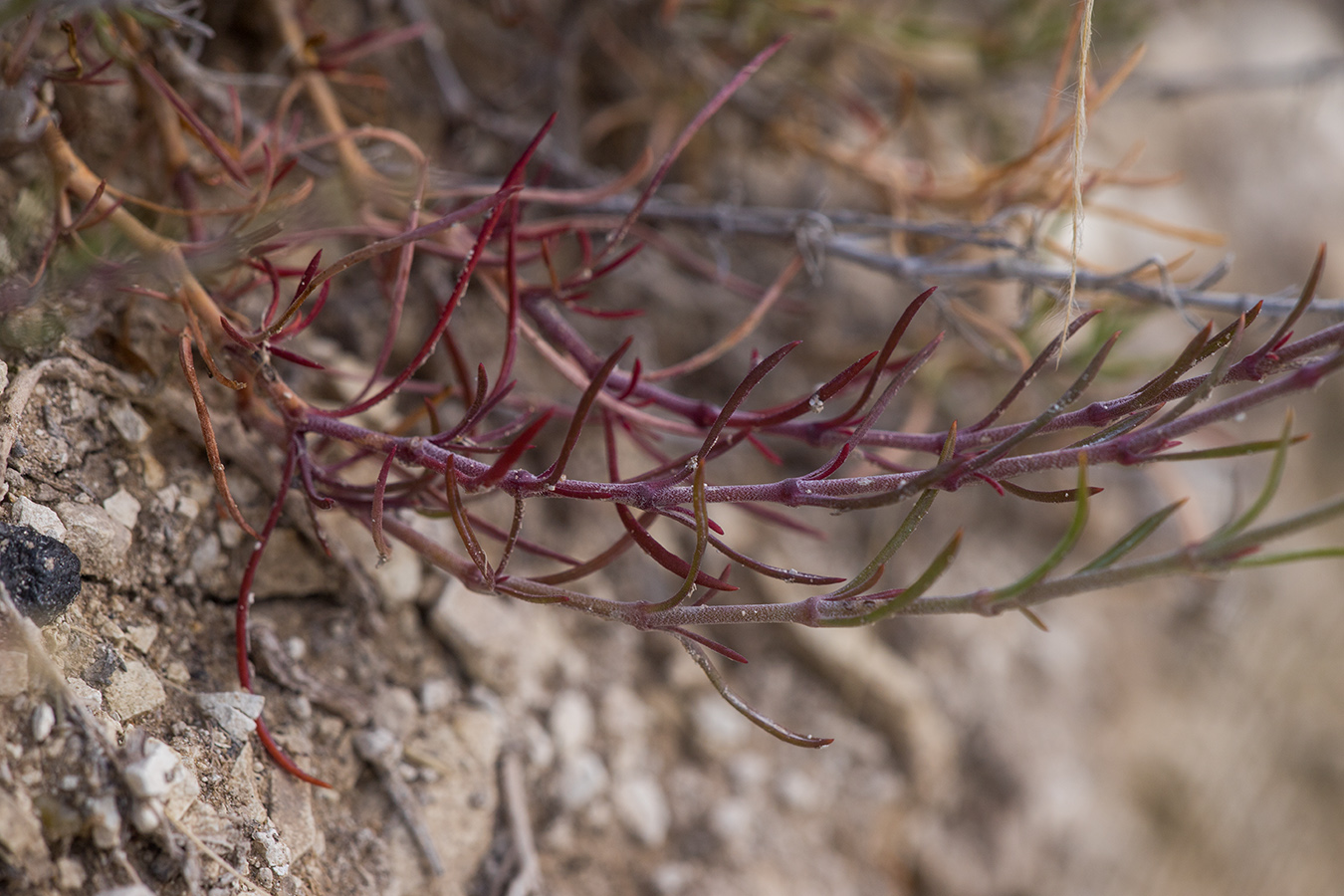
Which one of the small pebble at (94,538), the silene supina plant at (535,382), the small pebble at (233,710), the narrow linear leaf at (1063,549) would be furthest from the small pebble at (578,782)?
the narrow linear leaf at (1063,549)

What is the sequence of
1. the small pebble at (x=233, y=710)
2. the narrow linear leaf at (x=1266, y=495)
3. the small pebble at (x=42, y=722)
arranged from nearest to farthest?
the narrow linear leaf at (x=1266, y=495) < the small pebble at (x=42, y=722) < the small pebble at (x=233, y=710)

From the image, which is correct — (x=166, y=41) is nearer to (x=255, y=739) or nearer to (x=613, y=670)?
(x=255, y=739)


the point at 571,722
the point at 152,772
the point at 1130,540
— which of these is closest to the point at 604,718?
the point at 571,722

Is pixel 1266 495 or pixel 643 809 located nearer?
pixel 1266 495

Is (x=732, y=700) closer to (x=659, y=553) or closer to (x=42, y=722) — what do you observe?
(x=659, y=553)

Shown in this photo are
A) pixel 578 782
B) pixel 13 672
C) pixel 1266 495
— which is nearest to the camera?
pixel 1266 495

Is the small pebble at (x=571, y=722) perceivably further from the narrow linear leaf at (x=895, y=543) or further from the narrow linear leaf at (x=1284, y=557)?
the narrow linear leaf at (x=1284, y=557)

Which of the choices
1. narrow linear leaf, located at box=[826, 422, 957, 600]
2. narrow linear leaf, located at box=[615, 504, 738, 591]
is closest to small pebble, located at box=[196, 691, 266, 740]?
narrow linear leaf, located at box=[615, 504, 738, 591]
